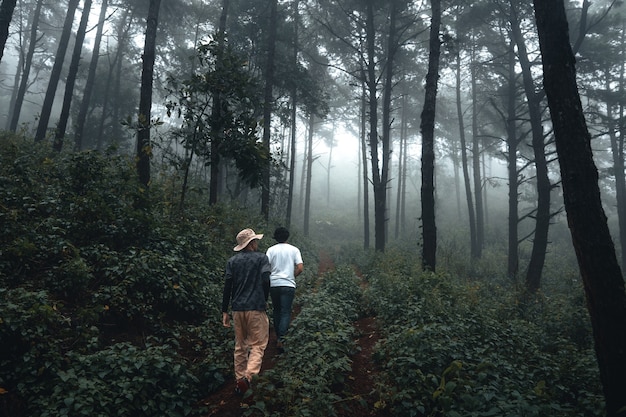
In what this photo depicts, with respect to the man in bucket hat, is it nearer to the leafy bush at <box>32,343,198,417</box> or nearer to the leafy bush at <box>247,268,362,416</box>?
the leafy bush at <box>247,268,362,416</box>

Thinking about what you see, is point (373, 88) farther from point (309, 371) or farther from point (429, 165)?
point (309, 371)

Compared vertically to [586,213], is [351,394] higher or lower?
lower

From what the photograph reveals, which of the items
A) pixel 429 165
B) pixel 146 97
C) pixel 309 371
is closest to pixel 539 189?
pixel 429 165

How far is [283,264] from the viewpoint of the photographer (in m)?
6.32

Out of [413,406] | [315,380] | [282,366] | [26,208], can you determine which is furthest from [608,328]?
[26,208]

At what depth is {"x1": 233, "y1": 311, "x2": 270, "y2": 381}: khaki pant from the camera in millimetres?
4918

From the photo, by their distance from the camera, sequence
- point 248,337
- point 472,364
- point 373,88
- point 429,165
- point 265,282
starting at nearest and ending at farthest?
1. point 472,364
2. point 248,337
3. point 265,282
4. point 429,165
5. point 373,88

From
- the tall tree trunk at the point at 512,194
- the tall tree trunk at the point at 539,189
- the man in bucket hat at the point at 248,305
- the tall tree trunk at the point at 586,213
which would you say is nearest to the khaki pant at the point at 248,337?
the man in bucket hat at the point at 248,305

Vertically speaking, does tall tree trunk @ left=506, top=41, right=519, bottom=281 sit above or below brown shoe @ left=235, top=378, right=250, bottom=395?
above

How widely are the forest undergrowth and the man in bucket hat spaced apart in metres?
0.37

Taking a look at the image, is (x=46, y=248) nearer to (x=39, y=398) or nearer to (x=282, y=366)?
(x=39, y=398)

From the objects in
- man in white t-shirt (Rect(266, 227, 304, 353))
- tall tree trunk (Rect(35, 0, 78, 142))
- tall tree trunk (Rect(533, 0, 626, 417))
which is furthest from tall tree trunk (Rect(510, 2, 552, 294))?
tall tree trunk (Rect(35, 0, 78, 142))

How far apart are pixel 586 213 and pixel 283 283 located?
14.6ft

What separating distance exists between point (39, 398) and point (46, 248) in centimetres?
341
